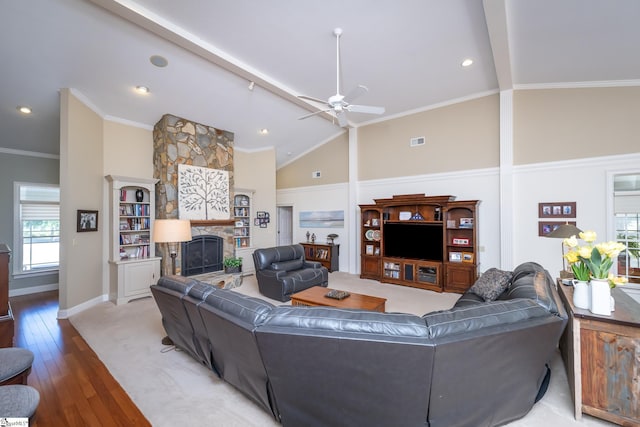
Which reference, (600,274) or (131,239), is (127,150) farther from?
(600,274)

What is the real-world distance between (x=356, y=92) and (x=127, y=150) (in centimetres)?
473

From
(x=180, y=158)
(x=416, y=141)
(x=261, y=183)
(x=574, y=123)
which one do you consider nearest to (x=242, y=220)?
(x=261, y=183)

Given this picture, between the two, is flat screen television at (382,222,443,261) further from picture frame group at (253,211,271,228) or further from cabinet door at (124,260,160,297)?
cabinet door at (124,260,160,297)

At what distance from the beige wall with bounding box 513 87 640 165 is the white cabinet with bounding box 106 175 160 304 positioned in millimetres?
7245

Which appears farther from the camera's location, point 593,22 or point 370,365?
point 593,22

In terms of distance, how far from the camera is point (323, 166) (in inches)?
313

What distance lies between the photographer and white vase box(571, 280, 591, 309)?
2051 mm

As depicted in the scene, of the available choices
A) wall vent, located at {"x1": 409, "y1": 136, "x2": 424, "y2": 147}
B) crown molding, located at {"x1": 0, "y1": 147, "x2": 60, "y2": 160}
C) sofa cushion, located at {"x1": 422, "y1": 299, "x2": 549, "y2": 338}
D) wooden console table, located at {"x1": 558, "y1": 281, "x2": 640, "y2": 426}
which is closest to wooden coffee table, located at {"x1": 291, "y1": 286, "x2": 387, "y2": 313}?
sofa cushion, located at {"x1": 422, "y1": 299, "x2": 549, "y2": 338}

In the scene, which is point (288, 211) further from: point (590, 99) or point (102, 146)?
point (590, 99)

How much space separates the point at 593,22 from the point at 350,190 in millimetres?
5010

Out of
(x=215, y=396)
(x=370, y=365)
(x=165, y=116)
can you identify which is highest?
(x=165, y=116)

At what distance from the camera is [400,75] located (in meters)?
4.70

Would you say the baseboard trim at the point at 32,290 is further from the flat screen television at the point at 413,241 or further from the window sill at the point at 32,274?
the flat screen television at the point at 413,241

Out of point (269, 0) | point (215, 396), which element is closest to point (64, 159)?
point (269, 0)
